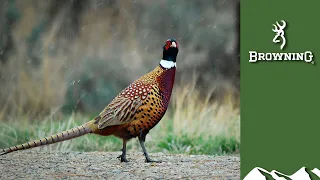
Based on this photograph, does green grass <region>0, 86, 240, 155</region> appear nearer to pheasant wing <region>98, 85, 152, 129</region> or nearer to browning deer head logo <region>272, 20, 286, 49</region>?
pheasant wing <region>98, 85, 152, 129</region>

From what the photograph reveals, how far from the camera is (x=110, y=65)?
824 cm

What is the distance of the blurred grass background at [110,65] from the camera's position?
704cm

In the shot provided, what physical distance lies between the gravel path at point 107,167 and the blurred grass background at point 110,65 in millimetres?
1323

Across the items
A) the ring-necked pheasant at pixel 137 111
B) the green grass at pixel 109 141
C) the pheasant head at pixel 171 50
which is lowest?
the green grass at pixel 109 141

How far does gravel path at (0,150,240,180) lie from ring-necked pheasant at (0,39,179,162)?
159 millimetres

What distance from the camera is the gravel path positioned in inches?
187

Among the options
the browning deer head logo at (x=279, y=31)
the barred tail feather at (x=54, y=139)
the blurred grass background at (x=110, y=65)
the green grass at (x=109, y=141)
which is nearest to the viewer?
the browning deer head logo at (x=279, y=31)

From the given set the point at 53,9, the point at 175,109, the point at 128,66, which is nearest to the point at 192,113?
the point at 175,109

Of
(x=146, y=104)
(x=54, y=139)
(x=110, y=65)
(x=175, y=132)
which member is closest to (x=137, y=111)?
(x=146, y=104)

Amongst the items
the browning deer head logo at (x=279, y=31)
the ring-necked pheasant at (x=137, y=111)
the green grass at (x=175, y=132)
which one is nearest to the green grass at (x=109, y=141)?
the green grass at (x=175, y=132)

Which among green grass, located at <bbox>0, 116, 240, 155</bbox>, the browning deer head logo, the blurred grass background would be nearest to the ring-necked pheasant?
the browning deer head logo

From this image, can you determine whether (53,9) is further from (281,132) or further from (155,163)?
(281,132)

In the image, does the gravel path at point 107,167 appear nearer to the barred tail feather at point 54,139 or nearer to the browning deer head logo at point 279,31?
the barred tail feather at point 54,139

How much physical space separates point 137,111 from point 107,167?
→ 559 millimetres
